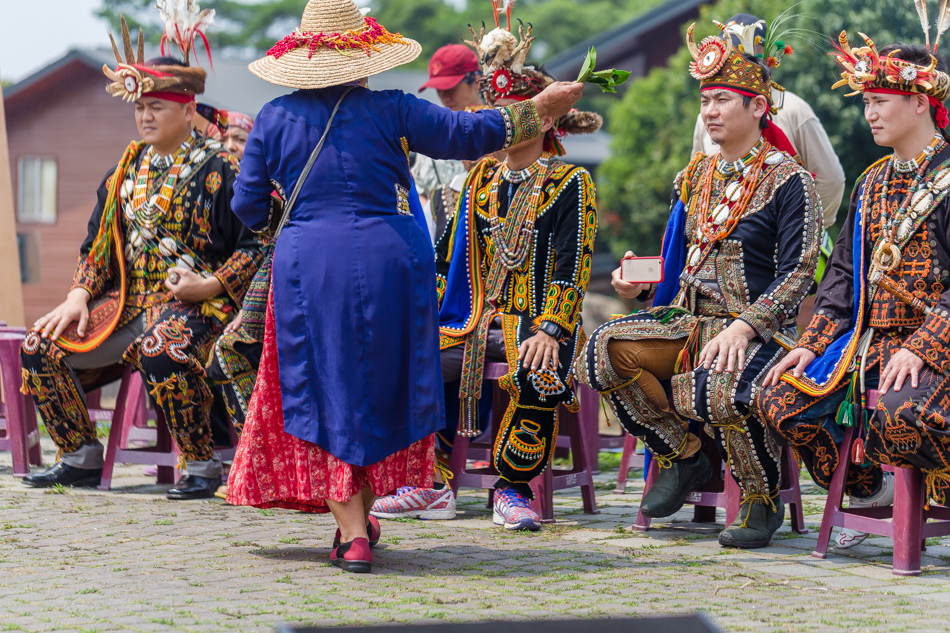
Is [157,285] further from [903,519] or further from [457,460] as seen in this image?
[903,519]

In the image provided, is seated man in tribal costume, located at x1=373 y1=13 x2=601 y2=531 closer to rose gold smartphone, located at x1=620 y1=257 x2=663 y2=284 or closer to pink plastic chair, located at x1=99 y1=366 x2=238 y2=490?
rose gold smartphone, located at x1=620 y1=257 x2=663 y2=284

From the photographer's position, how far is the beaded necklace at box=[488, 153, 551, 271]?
550 cm

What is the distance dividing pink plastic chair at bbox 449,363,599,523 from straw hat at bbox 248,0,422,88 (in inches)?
63.1

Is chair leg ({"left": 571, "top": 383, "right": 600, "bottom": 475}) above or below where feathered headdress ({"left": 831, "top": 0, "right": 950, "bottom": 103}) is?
below

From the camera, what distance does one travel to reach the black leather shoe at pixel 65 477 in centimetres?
625

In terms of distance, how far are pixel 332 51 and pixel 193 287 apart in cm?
199

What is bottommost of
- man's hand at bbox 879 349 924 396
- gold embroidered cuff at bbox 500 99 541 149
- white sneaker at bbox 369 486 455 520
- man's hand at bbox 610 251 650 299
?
white sneaker at bbox 369 486 455 520

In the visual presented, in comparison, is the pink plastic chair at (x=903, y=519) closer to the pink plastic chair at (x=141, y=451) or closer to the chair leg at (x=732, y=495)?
the chair leg at (x=732, y=495)

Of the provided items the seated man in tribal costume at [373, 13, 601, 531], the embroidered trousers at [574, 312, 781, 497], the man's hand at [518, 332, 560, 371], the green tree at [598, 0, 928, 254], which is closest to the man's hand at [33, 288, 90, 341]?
the seated man in tribal costume at [373, 13, 601, 531]

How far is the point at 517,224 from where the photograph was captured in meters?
5.52

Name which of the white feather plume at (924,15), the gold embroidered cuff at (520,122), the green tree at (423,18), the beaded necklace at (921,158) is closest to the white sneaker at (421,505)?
the gold embroidered cuff at (520,122)

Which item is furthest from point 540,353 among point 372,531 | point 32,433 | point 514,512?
point 32,433

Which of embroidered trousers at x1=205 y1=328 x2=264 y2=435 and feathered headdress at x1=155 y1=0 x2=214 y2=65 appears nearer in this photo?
embroidered trousers at x1=205 y1=328 x2=264 y2=435

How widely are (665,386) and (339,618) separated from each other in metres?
2.18
